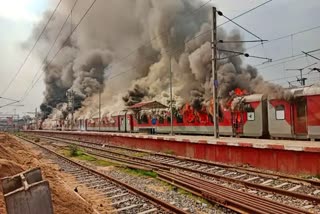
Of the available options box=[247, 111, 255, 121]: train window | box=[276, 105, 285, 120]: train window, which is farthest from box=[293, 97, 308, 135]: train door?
box=[247, 111, 255, 121]: train window

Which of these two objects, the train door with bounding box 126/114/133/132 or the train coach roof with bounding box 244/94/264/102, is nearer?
the train coach roof with bounding box 244/94/264/102

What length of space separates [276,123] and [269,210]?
1234 cm

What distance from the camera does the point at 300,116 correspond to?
17.3 m

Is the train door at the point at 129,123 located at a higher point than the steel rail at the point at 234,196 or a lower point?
higher

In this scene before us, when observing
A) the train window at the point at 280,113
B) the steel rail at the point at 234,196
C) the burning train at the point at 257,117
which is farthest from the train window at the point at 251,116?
the steel rail at the point at 234,196

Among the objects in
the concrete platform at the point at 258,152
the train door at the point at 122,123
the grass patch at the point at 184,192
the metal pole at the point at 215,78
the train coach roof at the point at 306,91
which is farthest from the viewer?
the train door at the point at 122,123

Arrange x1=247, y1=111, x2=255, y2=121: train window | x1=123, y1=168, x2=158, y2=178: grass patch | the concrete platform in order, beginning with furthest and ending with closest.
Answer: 1. x1=247, y1=111, x2=255, y2=121: train window
2. x1=123, y1=168, x2=158, y2=178: grass patch
3. the concrete platform

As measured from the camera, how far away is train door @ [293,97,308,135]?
56.0 feet

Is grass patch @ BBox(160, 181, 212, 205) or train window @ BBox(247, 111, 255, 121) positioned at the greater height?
train window @ BBox(247, 111, 255, 121)

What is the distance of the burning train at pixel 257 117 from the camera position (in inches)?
656

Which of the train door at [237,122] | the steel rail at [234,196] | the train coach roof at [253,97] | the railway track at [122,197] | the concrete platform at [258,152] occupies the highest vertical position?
the train coach roof at [253,97]

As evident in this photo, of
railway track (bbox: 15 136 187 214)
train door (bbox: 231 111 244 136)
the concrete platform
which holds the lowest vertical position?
railway track (bbox: 15 136 187 214)

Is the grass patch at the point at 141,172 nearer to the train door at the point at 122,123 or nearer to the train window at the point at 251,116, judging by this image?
the train window at the point at 251,116

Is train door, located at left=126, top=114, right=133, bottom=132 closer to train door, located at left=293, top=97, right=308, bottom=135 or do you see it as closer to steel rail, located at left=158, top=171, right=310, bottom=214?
train door, located at left=293, top=97, right=308, bottom=135
